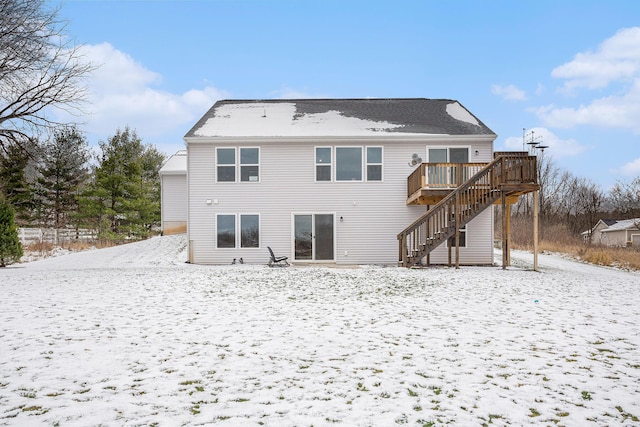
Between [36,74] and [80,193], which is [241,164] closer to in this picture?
[36,74]

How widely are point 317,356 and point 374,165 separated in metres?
12.2

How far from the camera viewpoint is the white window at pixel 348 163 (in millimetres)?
16562

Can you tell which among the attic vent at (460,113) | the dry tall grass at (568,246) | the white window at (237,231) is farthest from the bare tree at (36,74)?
the dry tall grass at (568,246)

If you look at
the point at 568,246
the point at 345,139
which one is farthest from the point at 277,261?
the point at 568,246

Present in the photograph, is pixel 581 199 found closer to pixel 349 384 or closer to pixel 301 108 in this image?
pixel 301 108

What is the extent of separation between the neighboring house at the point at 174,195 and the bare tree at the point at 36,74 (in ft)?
20.2

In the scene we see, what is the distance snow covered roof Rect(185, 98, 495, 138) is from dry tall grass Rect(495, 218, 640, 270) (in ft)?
30.2

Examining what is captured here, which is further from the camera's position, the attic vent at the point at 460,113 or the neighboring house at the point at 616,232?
the neighboring house at the point at 616,232

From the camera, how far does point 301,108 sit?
1897 cm

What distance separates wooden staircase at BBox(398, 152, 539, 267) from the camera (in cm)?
1383

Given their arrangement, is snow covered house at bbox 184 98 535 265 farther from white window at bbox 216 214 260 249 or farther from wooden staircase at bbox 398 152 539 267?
wooden staircase at bbox 398 152 539 267

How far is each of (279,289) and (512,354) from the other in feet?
19.0

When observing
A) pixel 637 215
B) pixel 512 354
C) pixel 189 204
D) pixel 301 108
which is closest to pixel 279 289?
pixel 512 354

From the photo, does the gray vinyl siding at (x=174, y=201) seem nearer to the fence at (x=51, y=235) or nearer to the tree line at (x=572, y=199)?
the fence at (x=51, y=235)
